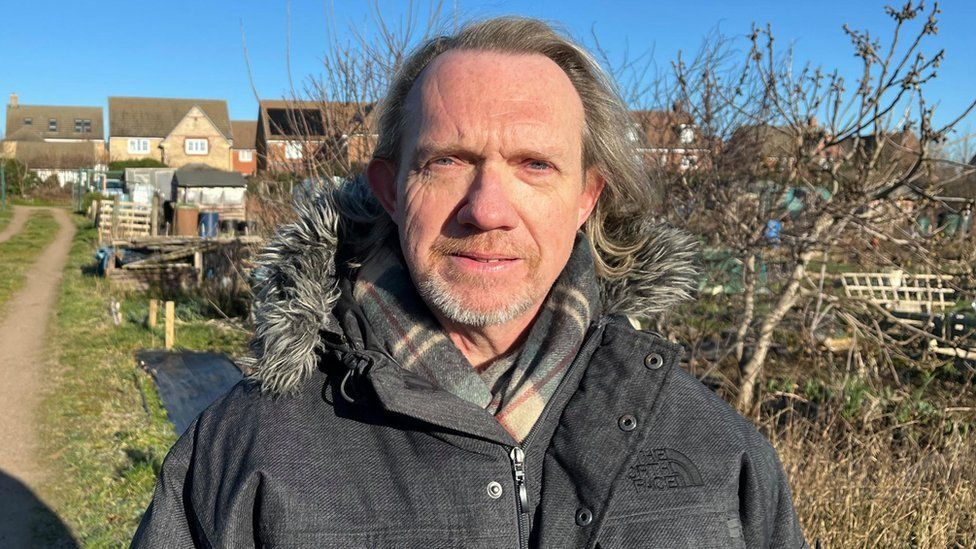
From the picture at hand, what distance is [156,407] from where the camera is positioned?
24.7 ft

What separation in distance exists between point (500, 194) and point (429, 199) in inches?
5.8

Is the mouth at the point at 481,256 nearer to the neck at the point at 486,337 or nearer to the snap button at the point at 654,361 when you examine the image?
the neck at the point at 486,337

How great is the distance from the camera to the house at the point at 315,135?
7.18 metres

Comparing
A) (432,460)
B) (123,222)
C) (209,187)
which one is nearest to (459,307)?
(432,460)

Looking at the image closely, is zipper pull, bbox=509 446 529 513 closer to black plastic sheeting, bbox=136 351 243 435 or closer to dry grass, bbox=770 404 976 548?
dry grass, bbox=770 404 976 548

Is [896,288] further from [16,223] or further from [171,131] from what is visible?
[171,131]

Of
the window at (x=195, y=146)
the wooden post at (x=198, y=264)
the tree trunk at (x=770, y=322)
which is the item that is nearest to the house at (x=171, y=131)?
the window at (x=195, y=146)

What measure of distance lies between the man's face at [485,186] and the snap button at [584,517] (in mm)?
405

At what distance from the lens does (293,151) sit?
8.05 m

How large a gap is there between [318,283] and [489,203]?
1.31 feet

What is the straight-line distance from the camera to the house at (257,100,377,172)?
7.18m

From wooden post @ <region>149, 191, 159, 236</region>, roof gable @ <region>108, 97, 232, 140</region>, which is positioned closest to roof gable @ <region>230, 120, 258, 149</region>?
roof gable @ <region>108, 97, 232, 140</region>

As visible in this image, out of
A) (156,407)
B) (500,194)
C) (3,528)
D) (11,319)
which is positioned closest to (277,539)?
(500,194)

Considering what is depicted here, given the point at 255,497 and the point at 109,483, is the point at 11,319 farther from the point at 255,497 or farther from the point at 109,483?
the point at 255,497
